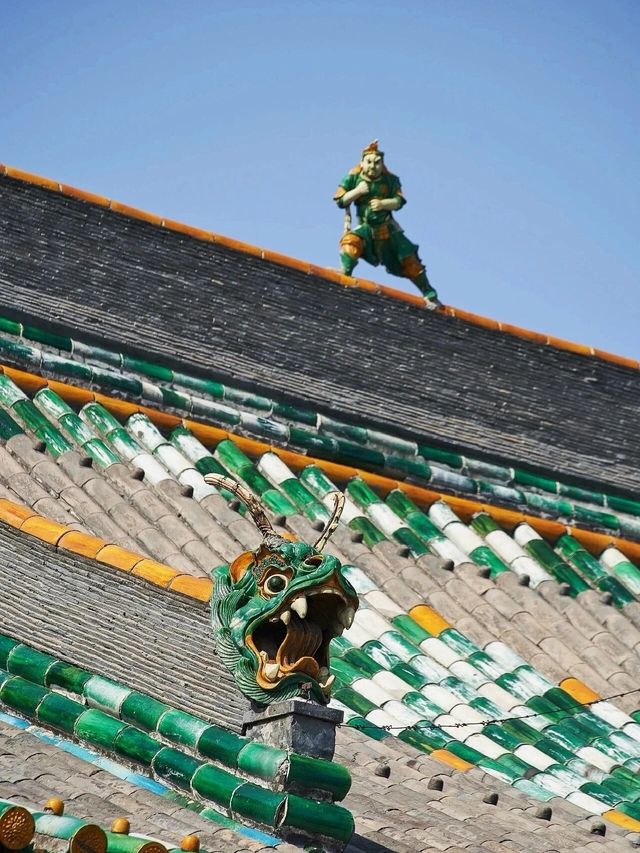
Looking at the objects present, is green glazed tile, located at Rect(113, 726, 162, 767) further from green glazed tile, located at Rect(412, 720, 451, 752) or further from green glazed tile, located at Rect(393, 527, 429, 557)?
green glazed tile, located at Rect(393, 527, 429, 557)

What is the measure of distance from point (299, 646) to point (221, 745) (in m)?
0.56

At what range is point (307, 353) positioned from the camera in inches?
688

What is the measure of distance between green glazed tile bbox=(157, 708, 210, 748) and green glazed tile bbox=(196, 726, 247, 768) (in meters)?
0.03

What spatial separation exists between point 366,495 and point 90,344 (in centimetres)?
256

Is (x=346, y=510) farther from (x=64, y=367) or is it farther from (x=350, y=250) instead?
(x=350, y=250)

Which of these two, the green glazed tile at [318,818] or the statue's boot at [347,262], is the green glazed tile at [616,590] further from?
the green glazed tile at [318,818]

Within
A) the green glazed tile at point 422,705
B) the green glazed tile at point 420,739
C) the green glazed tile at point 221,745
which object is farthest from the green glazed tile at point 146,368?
the green glazed tile at point 221,745

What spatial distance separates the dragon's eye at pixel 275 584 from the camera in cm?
870

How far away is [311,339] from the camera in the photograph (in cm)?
1767

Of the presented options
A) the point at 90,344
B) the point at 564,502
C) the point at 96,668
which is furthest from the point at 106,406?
the point at 96,668

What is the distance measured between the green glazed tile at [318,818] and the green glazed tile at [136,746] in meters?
0.73

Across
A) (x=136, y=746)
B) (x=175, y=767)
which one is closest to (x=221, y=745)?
(x=175, y=767)

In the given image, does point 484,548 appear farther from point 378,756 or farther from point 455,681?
point 378,756

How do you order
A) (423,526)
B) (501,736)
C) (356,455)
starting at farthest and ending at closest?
(356,455) → (423,526) → (501,736)
